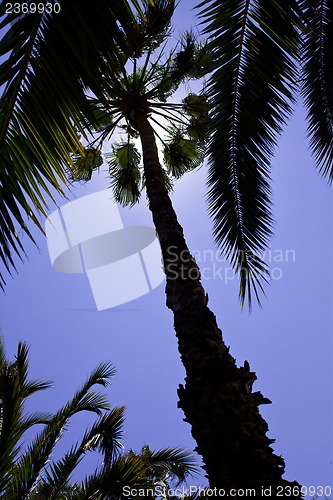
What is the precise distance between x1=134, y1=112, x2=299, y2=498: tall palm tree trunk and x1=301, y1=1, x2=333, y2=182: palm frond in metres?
2.93

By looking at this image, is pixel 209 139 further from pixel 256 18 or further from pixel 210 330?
pixel 210 330

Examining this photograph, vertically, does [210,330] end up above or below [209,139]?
below

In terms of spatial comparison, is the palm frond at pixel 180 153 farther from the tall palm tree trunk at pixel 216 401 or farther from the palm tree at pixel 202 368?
the tall palm tree trunk at pixel 216 401

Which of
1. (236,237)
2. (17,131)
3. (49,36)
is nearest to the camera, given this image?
(49,36)

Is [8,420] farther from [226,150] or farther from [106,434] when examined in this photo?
[226,150]

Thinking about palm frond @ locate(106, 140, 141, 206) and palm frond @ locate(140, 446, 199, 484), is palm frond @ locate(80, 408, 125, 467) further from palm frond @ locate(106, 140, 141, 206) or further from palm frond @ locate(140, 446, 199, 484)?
palm frond @ locate(106, 140, 141, 206)

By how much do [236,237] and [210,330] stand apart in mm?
2560

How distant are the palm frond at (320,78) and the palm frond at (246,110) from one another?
47cm

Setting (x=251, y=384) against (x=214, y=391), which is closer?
(x=214, y=391)

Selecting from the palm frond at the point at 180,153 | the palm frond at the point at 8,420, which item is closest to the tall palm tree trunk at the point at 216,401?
the palm frond at the point at 8,420

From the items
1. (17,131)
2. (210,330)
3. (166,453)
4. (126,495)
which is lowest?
(126,495)

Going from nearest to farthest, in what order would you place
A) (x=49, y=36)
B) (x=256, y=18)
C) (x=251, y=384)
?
(x=251, y=384) → (x=49, y=36) → (x=256, y=18)

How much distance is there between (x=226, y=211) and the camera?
4.31m

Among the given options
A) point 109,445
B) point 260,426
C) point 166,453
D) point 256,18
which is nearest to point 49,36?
point 256,18
